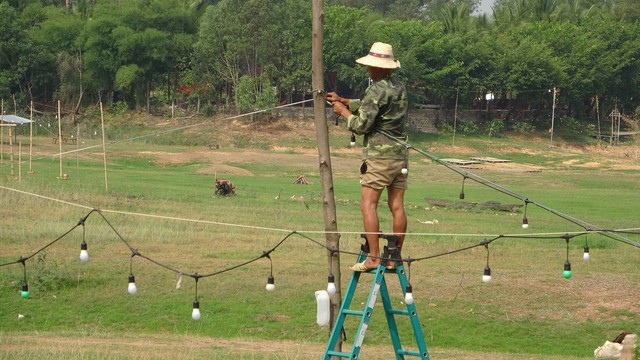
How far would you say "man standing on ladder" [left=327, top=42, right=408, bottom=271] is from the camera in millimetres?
9414

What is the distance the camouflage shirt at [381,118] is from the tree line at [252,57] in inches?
1984

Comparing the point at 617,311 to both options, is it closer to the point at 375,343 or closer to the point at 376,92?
the point at 375,343

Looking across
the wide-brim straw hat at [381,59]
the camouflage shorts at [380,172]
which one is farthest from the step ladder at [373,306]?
the wide-brim straw hat at [381,59]

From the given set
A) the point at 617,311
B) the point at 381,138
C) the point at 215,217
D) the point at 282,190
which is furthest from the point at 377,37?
the point at 381,138

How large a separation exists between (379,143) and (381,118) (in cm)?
23

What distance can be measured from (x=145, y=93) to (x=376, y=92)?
59.4m

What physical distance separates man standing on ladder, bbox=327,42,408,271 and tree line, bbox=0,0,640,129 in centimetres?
5039

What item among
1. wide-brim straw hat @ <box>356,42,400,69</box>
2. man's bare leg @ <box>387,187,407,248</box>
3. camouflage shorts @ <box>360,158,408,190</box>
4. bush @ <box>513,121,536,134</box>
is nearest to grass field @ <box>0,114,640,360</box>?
man's bare leg @ <box>387,187,407,248</box>

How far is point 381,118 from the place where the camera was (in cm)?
953

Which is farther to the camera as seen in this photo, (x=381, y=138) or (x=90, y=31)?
(x=90, y=31)

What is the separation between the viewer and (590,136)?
73.3 meters

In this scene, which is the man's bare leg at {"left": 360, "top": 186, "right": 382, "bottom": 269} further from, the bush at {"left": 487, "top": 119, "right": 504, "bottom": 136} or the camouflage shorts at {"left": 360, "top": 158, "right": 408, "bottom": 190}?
the bush at {"left": 487, "top": 119, "right": 504, "bottom": 136}

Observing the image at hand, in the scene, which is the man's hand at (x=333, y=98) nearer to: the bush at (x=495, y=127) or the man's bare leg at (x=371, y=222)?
the man's bare leg at (x=371, y=222)

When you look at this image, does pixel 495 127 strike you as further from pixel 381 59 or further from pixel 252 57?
pixel 381 59
